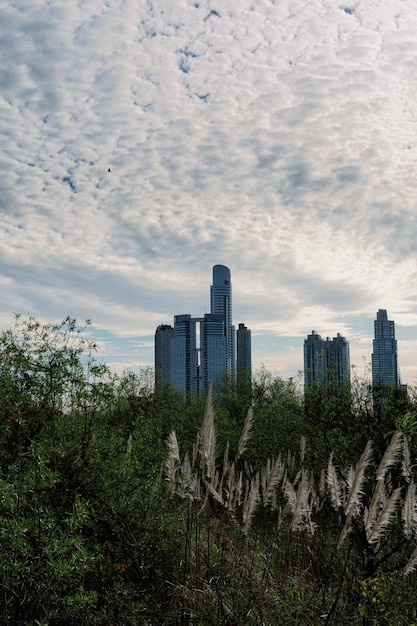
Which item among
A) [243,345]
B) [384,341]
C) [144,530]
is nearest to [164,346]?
[243,345]

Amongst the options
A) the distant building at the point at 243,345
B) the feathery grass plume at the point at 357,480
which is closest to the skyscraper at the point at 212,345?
the distant building at the point at 243,345

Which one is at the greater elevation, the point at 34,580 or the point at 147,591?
the point at 34,580

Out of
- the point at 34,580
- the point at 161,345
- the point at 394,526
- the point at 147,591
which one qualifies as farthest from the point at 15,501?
the point at 161,345

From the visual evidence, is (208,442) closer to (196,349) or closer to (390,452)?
(390,452)

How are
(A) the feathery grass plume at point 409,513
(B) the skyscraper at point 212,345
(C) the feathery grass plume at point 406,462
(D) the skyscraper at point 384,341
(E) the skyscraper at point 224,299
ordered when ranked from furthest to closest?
(E) the skyscraper at point 224,299, (B) the skyscraper at point 212,345, (D) the skyscraper at point 384,341, (A) the feathery grass plume at point 409,513, (C) the feathery grass plume at point 406,462

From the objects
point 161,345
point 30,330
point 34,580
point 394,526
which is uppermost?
point 161,345

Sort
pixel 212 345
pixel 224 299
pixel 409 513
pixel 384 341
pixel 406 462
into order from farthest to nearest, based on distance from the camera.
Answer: pixel 224 299, pixel 212 345, pixel 384 341, pixel 409 513, pixel 406 462

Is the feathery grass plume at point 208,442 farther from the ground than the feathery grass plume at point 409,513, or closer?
farther from the ground

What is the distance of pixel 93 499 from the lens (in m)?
6.21

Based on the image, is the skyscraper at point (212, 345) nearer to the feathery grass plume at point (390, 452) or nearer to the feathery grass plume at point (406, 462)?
the feathery grass plume at point (406, 462)

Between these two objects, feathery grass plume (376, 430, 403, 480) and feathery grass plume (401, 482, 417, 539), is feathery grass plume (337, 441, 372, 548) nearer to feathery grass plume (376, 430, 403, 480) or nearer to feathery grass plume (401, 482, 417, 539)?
feathery grass plume (376, 430, 403, 480)

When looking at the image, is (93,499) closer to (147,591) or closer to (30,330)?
(147,591)

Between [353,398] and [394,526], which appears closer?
[394,526]

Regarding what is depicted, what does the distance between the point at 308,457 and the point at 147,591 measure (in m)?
7.31
